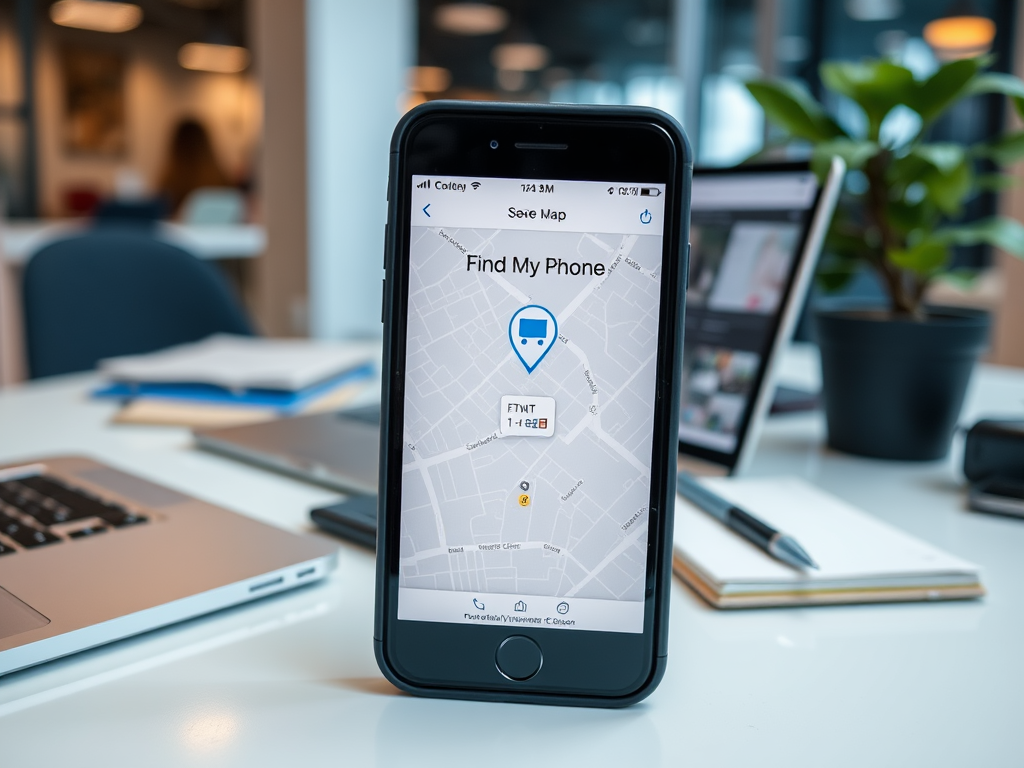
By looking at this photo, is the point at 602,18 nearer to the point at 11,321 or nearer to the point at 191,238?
the point at 191,238

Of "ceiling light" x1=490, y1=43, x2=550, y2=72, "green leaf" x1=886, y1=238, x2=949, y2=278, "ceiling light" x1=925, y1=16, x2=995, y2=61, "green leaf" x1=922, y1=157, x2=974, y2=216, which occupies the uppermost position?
"ceiling light" x1=490, y1=43, x2=550, y2=72

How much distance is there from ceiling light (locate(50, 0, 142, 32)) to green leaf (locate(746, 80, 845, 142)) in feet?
25.6

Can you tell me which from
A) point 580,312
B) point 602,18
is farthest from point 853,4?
point 580,312

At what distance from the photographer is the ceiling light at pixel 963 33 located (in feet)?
13.0

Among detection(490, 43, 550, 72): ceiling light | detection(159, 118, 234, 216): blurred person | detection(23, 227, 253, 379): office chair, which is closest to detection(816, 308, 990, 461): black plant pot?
detection(23, 227, 253, 379): office chair

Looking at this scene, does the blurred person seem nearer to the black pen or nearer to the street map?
the black pen

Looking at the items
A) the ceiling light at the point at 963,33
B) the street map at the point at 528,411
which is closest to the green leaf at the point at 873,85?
the street map at the point at 528,411

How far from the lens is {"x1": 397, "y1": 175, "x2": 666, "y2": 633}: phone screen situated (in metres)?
0.39

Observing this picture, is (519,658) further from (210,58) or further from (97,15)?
(210,58)

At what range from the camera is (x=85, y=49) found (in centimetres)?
796

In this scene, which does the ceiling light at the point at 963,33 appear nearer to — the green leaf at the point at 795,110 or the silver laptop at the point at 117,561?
the green leaf at the point at 795,110

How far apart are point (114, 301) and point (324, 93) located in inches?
90.9

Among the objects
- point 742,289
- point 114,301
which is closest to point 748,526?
point 742,289

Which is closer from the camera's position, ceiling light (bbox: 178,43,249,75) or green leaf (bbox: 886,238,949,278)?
green leaf (bbox: 886,238,949,278)
